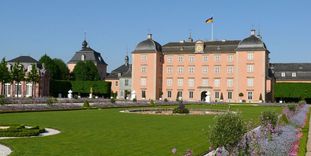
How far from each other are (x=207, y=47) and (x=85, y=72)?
926 inches

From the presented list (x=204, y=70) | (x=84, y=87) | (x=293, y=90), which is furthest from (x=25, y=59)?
(x=293, y=90)

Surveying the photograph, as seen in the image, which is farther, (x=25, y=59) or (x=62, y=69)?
(x=62, y=69)

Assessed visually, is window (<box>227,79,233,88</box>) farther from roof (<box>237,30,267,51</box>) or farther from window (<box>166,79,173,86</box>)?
window (<box>166,79,173,86</box>)

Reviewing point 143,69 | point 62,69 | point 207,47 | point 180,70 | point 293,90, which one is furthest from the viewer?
point 62,69

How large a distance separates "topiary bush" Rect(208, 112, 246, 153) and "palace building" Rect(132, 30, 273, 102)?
56.9 meters

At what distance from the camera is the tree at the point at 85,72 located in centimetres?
7812

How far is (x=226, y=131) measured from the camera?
841cm

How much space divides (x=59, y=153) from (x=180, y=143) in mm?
3766

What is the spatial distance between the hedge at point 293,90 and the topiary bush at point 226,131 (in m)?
59.8

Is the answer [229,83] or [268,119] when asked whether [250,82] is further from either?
[268,119]

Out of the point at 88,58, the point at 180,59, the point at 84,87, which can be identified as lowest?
the point at 84,87

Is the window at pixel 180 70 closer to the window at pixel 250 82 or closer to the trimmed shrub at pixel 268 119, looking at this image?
the window at pixel 250 82

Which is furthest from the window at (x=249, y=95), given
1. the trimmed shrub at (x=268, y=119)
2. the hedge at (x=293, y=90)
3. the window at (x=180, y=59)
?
the trimmed shrub at (x=268, y=119)

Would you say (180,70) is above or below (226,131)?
above
